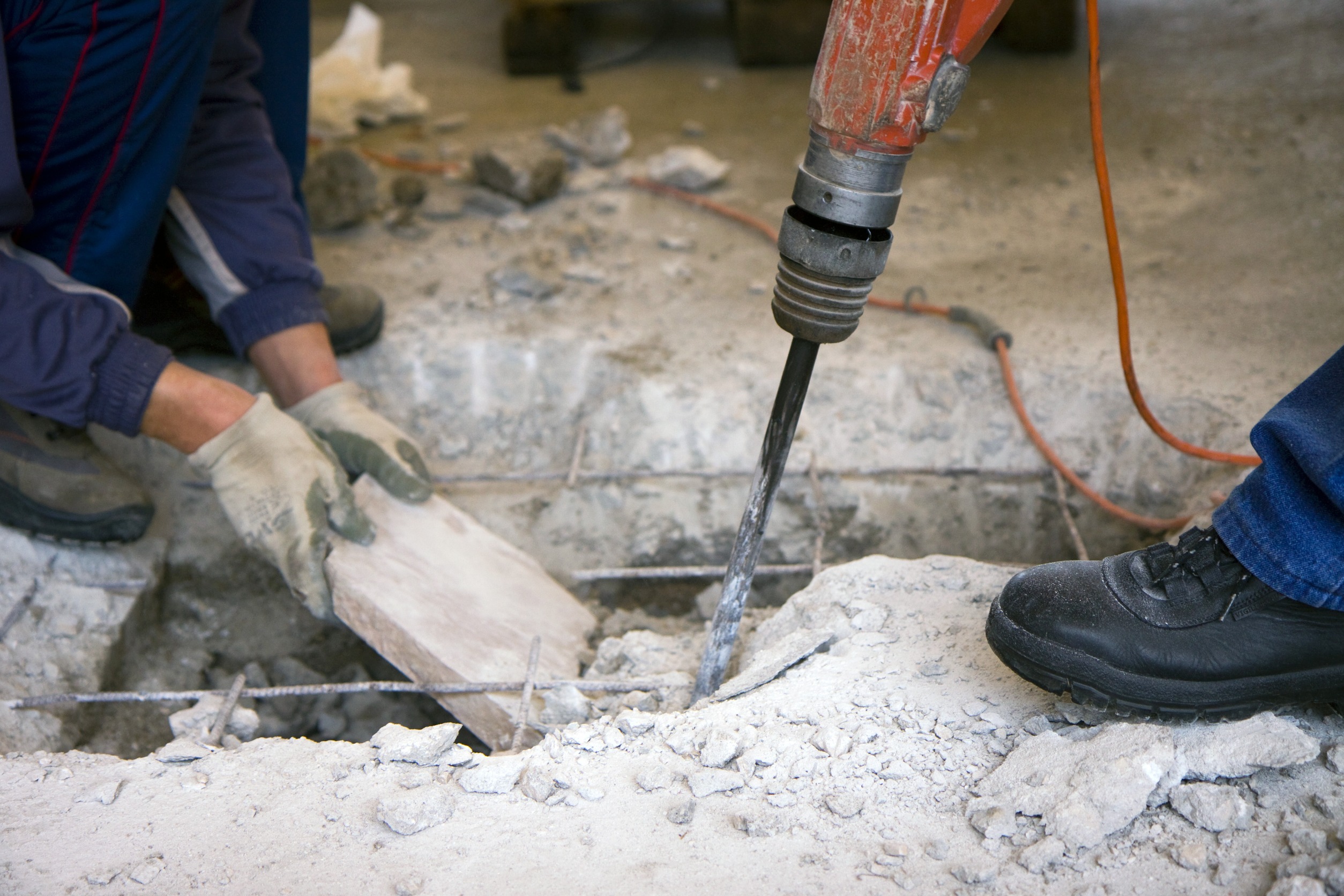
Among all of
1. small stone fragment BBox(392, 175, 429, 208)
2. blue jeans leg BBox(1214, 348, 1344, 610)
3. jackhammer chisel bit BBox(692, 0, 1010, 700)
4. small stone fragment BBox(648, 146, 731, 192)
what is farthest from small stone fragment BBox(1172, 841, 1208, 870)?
small stone fragment BBox(392, 175, 429, 208)

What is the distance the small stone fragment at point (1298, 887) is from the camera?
0.96 metres

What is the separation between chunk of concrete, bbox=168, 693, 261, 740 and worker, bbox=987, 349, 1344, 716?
1.07 m

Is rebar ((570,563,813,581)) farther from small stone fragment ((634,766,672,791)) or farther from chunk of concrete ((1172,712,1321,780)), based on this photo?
chunk of concrete ((1172,712,1321,780))

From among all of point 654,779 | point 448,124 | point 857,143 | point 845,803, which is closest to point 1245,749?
point 845,803

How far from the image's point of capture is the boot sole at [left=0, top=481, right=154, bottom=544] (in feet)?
5.66

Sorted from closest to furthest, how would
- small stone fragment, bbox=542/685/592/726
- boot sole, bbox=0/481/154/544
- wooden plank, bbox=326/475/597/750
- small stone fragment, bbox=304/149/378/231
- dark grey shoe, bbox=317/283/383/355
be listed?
1. small stone fragment, bbox=542/685/592/726
2. wooden plank, bbox=326/475/597/750
3. boot sole, bbox=0/481/154/544
4. dark grey shoe, bbox=317/283/383/355
5. small stone fragment, bbox=304/149/378/231

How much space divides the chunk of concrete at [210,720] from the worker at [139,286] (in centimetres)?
20

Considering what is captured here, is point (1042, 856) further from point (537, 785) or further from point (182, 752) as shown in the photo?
point (182, 752)

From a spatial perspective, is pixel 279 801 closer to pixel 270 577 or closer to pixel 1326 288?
pixel 270 577

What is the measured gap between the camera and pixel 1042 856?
3.48 ft

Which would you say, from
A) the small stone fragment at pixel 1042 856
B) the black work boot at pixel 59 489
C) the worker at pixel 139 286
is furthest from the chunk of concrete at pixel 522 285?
the small stone fragment at pixel 1042 856

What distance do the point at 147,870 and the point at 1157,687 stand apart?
1134mm

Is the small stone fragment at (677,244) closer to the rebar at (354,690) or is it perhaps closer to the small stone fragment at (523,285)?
the small stone fragment at (523,285)

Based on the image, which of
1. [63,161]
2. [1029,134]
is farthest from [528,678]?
[1029,134]
